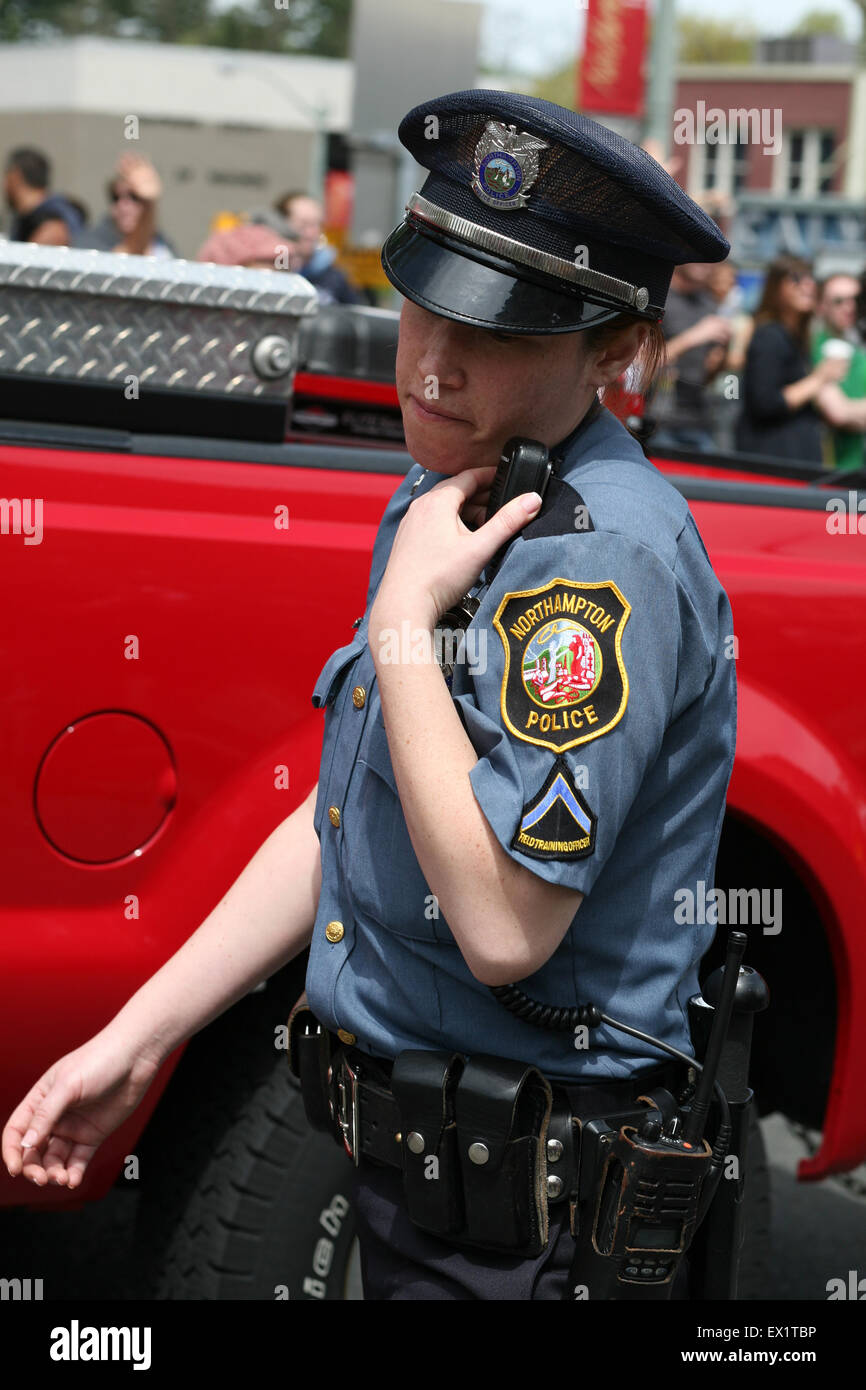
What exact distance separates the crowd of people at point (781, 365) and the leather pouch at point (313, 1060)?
510cm

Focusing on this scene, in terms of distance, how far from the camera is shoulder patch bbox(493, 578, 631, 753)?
141 cm

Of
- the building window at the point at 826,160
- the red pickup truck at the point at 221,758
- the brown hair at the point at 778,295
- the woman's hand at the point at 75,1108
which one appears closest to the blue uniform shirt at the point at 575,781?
the woman's hand at the point at 75,1108

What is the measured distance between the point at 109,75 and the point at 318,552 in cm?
2607

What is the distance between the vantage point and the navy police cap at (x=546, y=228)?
4.91 feet

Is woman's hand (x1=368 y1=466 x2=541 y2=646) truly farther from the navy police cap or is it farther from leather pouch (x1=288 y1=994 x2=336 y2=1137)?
leather pouch (x1=288 y1=994 x2=336 y2=1137)

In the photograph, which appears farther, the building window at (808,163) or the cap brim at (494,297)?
the building window at (808,163)

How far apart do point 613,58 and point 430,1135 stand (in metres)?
14.5

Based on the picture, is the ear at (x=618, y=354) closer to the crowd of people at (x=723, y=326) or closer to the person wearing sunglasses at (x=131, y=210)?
the crowd of people at (x=723, y=326)

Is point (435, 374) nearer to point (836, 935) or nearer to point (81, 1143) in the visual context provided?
point (81, 1143)

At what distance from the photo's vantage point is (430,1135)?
1.59 meters

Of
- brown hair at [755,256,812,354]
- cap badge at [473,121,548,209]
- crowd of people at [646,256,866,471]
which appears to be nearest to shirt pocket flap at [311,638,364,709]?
cap badge at [473,121,548,209]

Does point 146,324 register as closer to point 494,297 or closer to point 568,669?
point 494,297

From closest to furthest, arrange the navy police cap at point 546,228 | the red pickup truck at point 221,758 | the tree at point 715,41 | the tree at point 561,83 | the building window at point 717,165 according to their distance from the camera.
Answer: the navy police cap at point 546,228
the red pickup truck at point 221,758
the building window at point 717,165
the tree at point 561,83
the tree at point 715,41

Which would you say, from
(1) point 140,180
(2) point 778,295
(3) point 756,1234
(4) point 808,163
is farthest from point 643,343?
(4) point 808,163
